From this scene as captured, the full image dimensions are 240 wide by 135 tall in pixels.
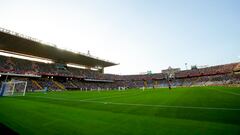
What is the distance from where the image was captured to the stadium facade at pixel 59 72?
42.4m

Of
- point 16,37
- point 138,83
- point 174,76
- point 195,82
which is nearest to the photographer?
point 16,37

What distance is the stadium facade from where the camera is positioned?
42438 millimetres

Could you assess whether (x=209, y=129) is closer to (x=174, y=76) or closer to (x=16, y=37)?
(x=16, y=37)

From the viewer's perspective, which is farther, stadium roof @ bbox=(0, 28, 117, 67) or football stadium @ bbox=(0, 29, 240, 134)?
stadium roof @ bbox=(0, 28, 117, 67)

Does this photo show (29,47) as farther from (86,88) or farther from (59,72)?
(86,88)

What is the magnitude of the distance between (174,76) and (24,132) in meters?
78.1

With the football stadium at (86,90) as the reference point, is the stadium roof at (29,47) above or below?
above

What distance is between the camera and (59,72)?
186 feet

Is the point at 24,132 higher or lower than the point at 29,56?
lower

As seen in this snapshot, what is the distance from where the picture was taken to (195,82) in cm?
6619

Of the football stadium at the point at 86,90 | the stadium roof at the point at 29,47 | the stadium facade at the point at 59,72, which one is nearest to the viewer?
the football stadium at the point at 86,90

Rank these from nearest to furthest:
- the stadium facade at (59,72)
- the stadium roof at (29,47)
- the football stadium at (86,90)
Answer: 1. the football stadium at (86,90)
2. the stadium roof at (29,47)
3. the stadium facade at (59,72)

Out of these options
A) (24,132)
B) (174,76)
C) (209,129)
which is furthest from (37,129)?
(174,76)

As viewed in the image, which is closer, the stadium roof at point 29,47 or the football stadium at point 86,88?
the football stadium at point 86,88
